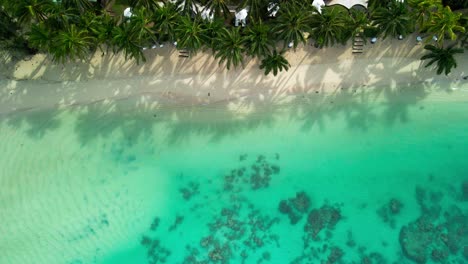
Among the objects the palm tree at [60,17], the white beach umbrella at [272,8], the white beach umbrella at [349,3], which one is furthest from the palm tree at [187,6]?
the white beach umbrella at [349,3]

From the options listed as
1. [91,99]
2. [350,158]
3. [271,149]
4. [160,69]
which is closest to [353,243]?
[350,158]

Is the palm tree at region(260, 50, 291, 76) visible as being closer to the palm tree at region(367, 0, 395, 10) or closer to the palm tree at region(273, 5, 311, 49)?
the palm tree at region(273, 5, 311, 49)

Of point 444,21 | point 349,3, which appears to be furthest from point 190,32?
point 444,21

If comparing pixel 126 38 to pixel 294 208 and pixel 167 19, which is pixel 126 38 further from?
pixel 294 208

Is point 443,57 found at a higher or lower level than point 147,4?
lower

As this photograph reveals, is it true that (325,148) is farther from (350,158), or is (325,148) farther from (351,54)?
(351,54)

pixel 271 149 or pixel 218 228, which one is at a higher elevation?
pixel 271 149

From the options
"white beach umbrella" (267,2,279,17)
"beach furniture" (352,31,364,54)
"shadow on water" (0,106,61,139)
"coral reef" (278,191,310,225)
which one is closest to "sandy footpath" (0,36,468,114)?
"beach furniture" (352,31,364,54)
